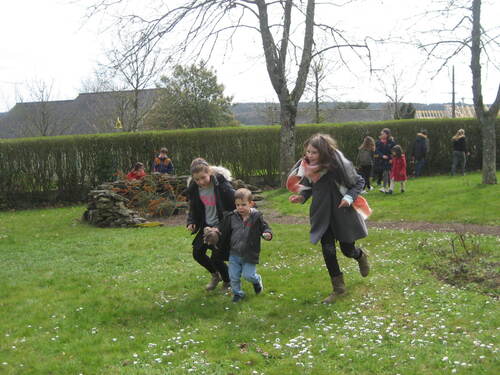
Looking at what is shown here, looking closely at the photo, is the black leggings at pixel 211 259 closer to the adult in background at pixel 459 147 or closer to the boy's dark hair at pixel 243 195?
the boy's dark hair at pixel 243 195

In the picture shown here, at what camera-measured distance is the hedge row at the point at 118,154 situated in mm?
17828

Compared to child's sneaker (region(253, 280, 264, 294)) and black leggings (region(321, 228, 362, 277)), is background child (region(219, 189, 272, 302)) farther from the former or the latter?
black leggings (region(321, 228, 362, 277))

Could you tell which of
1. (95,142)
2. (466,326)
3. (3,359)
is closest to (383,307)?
(466,326)

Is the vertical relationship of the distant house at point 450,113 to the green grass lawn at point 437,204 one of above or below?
above

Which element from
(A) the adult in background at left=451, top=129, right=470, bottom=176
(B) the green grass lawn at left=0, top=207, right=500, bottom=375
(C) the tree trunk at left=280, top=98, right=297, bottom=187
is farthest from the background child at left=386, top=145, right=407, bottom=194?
(B) the green grass lawn at left=0, top=207, right=500, bottom=375

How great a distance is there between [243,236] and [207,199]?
0.70 meters

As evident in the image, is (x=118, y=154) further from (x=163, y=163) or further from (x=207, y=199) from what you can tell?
(x=207, y=199)

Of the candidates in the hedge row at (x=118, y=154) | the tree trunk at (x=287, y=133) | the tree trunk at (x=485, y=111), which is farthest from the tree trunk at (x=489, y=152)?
the hedge row at (x=118, y=154)

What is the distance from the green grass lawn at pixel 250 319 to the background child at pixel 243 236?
327 millimetres

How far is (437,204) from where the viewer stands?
12156 millimetres

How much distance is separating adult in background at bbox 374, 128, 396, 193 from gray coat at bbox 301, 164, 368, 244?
9404 millimetres

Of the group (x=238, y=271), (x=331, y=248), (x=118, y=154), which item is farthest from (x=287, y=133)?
(x=331, y=248)

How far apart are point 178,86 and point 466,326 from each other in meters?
34.0

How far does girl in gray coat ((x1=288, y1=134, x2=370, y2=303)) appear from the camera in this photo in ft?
18.0
